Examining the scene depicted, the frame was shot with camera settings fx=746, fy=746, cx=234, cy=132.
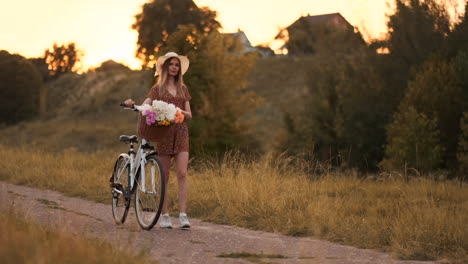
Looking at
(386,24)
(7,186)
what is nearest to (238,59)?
(386,24)

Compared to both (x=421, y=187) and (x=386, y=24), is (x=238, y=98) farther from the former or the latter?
(x=421, y=187)

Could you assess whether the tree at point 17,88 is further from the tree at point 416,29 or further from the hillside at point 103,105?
the tree at point 416,29

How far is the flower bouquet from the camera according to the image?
29.1 ft

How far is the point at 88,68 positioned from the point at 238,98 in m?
57.6

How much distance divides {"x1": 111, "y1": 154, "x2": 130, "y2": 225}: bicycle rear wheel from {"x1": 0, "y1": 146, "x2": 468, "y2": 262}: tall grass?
5.17 feet

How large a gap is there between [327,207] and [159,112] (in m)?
2.96

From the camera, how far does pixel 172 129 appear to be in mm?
9250

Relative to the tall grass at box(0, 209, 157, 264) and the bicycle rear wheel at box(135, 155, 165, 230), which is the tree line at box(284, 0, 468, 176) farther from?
the tall grass at box(0, 209, 157, 264)

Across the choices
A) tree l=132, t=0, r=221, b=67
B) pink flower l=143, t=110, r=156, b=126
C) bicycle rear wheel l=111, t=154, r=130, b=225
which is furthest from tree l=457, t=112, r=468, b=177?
tree l=132, t=0, r=221, b=67

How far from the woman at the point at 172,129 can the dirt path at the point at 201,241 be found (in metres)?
0.42

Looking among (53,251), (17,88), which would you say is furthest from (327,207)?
(17,88)

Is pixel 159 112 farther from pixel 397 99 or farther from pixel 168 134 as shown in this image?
pixel 397 99

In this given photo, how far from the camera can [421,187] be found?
13914mm

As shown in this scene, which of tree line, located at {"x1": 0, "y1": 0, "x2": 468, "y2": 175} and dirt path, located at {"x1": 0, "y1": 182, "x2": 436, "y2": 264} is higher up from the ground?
tree line, located at {"x1": 0, "y1": 0, "x2": 468, "y2": 175}
